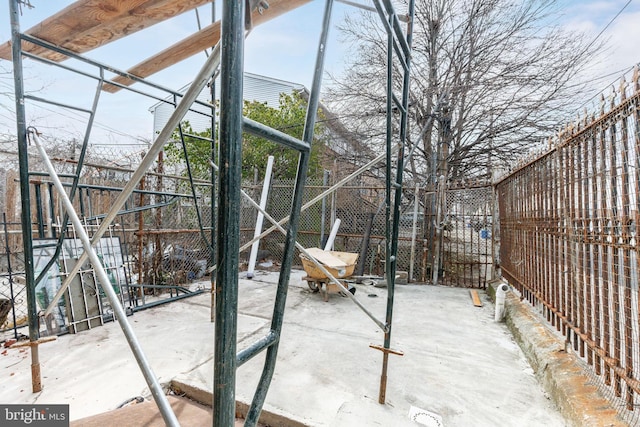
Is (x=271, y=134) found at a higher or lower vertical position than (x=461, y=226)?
higher

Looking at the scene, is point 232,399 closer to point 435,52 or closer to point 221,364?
point 221,364

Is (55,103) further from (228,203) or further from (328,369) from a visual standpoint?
(328,369)

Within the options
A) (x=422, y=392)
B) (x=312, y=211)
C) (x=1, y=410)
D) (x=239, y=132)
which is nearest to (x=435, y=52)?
(x=312, y=211)

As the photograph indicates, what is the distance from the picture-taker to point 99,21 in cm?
171

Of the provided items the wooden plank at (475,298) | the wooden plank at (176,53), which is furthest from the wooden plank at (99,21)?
the wooden plank at (475,298)

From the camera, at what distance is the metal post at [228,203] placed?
580 millimetres

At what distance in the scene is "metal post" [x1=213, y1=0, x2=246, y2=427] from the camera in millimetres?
580

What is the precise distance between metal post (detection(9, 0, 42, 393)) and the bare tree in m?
6.95

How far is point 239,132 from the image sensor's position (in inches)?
23.1

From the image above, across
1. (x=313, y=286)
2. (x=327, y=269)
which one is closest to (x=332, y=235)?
(x=313, y=286)

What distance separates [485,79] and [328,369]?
830 cm

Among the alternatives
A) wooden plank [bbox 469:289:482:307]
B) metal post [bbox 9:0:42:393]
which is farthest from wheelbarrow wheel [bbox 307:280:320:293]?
metal post [bbox 9:0:42:393]

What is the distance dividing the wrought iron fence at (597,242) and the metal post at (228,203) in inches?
82.4

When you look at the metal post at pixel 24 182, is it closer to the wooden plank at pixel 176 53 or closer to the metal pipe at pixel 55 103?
the metal pipe at pixel 55 103
